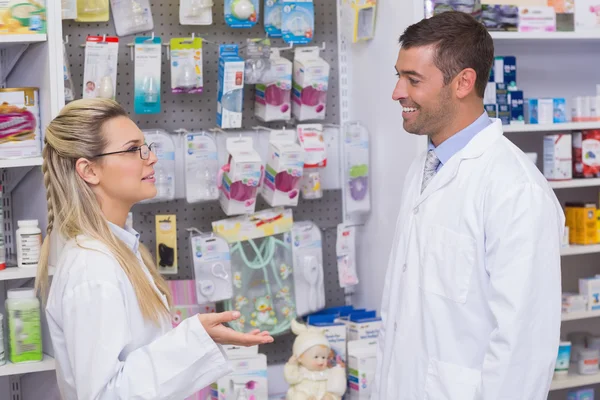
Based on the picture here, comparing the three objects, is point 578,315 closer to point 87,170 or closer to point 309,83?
point 309,83

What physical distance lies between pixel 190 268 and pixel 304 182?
24.3 inches

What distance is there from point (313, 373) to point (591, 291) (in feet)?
4.71

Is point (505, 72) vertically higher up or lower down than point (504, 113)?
higher up

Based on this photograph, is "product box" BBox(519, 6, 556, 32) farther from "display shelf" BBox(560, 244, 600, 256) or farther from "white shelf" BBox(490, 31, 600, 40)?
"display shelf" BBox(560, 244, 600, 256)

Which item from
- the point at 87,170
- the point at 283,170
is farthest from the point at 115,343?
the point at 283,170

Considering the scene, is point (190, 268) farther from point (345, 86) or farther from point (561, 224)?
point (561, 224)

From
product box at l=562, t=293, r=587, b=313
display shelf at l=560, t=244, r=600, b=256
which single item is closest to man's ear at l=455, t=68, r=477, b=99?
display shelf at l=560, t=244, r=600, b=256

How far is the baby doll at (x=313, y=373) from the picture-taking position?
10.8 ft

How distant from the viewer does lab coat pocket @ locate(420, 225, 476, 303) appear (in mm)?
2266

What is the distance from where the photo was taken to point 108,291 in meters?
1.92

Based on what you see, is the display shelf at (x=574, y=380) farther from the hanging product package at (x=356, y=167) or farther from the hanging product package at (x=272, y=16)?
the hanging product package at (x=272, y=16)

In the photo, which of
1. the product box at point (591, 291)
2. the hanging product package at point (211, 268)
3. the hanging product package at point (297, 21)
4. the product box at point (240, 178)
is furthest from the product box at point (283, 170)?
the product box at point (591, 291)

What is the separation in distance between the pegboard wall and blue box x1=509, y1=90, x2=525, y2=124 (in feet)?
2.62

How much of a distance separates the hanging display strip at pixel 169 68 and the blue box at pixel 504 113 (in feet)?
3.07
